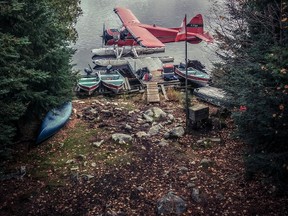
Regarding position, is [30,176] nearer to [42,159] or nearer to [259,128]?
[42,159]

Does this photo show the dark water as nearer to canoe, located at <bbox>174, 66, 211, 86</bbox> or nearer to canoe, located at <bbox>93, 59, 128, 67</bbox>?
canoe, located at <bbox>93, 59, 128, 67</bbox>

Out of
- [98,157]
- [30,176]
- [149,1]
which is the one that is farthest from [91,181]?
[149,1]

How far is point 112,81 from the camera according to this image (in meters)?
21.5

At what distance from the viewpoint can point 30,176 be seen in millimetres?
9953

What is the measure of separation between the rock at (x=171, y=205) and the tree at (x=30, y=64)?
16.2 ft

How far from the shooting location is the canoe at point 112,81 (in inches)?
811

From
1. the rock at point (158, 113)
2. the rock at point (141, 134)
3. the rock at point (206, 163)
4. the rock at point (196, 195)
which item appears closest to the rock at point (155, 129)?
the rock at point (141, 134)

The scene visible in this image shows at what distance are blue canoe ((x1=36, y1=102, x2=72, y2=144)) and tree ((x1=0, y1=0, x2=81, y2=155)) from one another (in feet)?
1.49

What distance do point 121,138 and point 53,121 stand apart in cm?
291

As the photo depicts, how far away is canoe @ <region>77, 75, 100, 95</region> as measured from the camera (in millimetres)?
20130

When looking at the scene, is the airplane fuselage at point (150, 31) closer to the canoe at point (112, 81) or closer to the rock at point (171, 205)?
the canoe at point (112, 81)

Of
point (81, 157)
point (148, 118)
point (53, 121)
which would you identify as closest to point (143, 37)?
point (148, 118)

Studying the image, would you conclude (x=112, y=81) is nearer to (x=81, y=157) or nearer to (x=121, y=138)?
(x=121, y=138)

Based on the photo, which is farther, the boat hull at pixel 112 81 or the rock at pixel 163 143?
the boat hull at pixel 112 81
